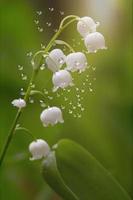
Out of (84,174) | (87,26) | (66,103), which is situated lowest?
(84,174)

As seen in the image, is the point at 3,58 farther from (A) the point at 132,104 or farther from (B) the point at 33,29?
(A) the point at 132,104

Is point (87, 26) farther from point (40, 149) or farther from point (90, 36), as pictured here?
point (40, 149)

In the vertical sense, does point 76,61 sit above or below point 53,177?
above

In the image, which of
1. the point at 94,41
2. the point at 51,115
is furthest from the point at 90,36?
the point at 51,115

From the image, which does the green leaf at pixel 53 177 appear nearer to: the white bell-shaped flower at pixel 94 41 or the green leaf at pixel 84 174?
the green leaf at pixel 84 174

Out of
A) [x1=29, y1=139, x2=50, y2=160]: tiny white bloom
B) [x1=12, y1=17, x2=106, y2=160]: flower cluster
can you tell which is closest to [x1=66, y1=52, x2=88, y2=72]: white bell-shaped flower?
[x1=12, y1=17, x2=106, y2=160]: flower cluster

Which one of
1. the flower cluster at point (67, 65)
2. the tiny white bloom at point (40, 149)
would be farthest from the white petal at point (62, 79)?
the tiny white bloom at point (40, 149)
